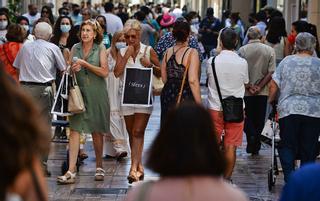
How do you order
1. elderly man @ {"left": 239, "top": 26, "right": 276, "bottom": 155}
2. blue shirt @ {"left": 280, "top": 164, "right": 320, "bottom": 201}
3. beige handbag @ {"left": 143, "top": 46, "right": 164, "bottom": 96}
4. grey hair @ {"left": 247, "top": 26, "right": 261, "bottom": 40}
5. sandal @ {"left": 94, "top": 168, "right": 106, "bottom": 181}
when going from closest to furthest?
blue shirt @ {"left": 280, "top": 164, "right": 320, "bottom": 201} < beige handbag @ {"left": 143, "top": 46, "right": 164, "bottom": 96} < sandal @ {"left": 94, "top": 168, "right": 106, "bottom": 181} < elderly man @ {"left": 239, "top": 26, "right": 276, "bottom": 155} < grey hair @ {"left": 247, "top": 26, "right": 261, "bottom": 40}

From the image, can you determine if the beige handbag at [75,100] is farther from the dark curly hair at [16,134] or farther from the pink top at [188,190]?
the dark curly hair at [16,134]

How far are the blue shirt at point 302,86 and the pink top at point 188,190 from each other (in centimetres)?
542

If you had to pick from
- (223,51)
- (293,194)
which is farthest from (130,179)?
(293,194)

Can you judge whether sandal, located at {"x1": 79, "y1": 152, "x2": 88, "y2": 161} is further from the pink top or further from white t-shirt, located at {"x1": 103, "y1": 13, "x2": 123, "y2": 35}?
the pink top

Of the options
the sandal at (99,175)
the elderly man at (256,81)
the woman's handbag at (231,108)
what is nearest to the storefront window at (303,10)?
the elderly man at (256,81)

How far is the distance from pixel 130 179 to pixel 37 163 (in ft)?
23.3

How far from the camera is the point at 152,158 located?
A: 3959 millimetres

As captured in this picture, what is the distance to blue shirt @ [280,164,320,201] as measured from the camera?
4.13 metres

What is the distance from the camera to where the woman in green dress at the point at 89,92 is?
10.6 meters

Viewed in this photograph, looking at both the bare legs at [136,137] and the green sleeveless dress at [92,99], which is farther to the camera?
the green sleeveless dress at [92,99]

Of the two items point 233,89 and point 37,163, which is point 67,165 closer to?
point 233,89

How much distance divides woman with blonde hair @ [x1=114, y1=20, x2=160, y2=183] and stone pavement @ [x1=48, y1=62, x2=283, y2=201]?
0.31 meters

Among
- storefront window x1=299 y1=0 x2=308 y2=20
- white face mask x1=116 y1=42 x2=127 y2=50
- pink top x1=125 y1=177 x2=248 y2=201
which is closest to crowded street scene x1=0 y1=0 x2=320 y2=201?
white face mask x1=116 y1=42 x2=127 y2=50

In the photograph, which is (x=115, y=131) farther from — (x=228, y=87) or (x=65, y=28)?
(x=228, y=87)
